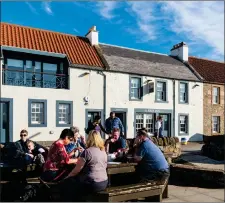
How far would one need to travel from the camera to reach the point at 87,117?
17922 millimetres

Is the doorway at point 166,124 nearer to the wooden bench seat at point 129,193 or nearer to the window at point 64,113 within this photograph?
the window at point 64,113

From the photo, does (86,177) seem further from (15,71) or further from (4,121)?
(15,71)

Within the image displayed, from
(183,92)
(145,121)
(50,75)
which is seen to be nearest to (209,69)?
(183,92)

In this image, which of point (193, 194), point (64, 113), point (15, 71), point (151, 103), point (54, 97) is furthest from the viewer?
point (151, 103)

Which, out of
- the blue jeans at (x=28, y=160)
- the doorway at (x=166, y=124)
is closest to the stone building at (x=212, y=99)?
the doorway at (x=166, y=124)

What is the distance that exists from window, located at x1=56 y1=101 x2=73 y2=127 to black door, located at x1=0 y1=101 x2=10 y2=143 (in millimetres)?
2915

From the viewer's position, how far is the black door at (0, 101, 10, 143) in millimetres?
15266

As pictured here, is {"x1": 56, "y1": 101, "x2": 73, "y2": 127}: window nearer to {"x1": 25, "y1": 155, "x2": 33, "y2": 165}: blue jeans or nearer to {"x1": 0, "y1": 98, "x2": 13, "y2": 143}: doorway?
{"x1": 0, "y1": 98, "x2": 13, "y2": 143}: doorway

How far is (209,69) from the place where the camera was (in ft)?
81.5

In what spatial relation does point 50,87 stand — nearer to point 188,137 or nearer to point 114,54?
point 114,54

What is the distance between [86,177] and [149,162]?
4.91 ft

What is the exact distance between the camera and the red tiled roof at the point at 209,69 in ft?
77.5

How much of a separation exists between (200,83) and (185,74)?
1.57 meters

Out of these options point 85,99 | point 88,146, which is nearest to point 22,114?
point 85,99
